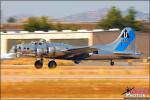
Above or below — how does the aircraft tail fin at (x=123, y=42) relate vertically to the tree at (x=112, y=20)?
below

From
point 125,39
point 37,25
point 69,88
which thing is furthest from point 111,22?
point 69,88

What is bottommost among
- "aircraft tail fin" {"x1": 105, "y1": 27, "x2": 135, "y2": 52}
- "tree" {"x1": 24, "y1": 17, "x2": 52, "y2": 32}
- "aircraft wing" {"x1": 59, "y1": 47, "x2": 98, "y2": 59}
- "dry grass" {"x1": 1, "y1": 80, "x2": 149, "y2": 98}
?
"dry grass" {"x1": 1, "y1": 80, "x2": 149, "y2": 98}

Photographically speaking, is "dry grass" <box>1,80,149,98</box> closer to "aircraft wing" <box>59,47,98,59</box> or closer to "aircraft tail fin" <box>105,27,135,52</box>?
"aircraft wing" <box>59,47,98,59</box>

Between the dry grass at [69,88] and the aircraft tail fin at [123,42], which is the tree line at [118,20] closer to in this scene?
the aircraft tail fin at [123,42]

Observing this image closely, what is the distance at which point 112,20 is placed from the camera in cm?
11669

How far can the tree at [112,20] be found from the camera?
116331 mm

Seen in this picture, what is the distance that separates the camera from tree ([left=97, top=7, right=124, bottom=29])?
382 feet

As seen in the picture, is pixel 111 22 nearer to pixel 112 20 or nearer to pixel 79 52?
pixel 112 20

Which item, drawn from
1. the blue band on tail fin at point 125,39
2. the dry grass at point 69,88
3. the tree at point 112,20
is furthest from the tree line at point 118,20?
the dry grass at point 69,88

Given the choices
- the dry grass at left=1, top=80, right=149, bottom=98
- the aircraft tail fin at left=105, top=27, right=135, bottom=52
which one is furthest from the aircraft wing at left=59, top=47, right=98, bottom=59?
the dry grass at left=1, top=80, right=149, bottom=98

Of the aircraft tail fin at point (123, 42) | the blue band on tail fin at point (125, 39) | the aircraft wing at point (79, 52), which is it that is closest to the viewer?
the aircraft wing at point (79, 52)

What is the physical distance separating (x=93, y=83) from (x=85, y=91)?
11.4 ft

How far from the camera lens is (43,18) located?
11925 cm

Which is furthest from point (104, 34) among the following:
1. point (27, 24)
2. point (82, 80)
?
point (82, 80)
